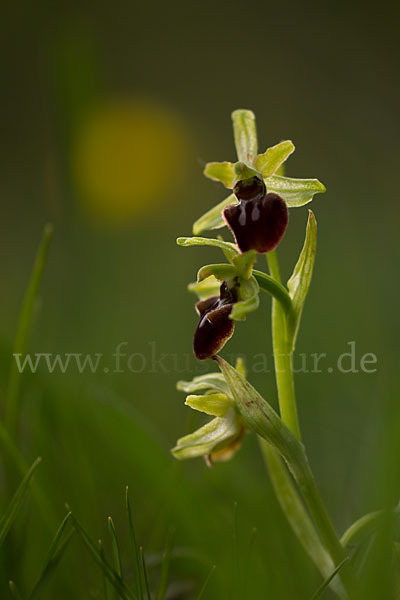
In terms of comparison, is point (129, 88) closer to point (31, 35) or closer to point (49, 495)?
point (31, 35)

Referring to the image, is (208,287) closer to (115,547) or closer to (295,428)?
(295,428)

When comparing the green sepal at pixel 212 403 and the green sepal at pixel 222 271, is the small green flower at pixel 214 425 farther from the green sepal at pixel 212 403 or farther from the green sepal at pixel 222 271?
the green sepal at pixel 222 271

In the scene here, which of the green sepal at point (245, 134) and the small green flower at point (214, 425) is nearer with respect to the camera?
the small green flower at point (214, 425)

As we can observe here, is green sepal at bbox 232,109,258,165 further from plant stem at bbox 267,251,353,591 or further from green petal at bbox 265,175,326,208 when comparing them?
plant stem at bbox 267,251,353,591

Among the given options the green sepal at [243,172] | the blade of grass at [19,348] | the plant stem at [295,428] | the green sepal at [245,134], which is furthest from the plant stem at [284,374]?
the blade of grass at [19,348]

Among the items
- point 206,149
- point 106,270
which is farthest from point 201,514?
point 206,149

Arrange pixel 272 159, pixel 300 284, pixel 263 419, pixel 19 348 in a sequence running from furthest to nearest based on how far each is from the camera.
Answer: pixel 19 348
pixel 272 159
pixel 300 284
pixel 263 419

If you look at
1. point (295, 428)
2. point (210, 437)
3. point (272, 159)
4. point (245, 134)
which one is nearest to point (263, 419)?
point (295, 428)
